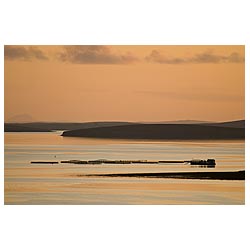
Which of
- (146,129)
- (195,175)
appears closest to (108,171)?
(146,129)

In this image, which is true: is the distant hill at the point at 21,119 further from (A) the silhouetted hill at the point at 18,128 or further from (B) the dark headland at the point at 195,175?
(B) the dark headland at the point at 195,175

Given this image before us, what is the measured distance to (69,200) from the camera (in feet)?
15.3

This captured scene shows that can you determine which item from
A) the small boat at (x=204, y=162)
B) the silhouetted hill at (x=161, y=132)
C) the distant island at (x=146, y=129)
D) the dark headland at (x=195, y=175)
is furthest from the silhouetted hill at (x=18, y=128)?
the small boat at (x=204, y=162)

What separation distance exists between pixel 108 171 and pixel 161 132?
55 centimetres

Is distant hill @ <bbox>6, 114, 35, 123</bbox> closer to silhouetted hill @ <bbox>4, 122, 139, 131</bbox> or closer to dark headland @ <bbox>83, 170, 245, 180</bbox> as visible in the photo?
silhouetted hill @ <bbox>4, 122, 139, 131</bbox>

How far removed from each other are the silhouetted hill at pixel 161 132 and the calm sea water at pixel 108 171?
0.05 meters

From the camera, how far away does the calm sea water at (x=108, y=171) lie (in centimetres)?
467

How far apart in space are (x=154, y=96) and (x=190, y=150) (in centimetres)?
54

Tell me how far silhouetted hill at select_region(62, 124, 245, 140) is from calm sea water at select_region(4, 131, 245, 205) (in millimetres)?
54
